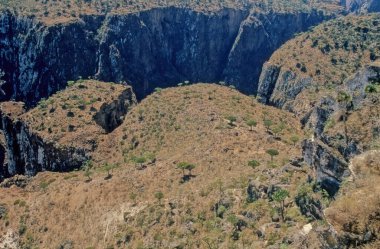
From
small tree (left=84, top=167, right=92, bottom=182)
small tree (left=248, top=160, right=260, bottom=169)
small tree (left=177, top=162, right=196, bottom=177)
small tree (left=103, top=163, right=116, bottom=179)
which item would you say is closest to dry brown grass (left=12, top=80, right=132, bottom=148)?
small tree (left=84, top=167, right=92, bottom=182)

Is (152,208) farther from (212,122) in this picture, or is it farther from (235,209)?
(212,122)

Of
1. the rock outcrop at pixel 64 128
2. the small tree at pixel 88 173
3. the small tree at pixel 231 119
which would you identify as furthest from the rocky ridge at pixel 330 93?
the rock outcrop at pixel 64 128

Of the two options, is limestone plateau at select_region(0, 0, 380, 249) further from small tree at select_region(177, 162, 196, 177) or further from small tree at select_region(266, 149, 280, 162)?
small tree at select_region(266, 149, 280, 162)

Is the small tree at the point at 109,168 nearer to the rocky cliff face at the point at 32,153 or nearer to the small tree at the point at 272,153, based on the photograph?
the rocky cliff face at the point at 32,153

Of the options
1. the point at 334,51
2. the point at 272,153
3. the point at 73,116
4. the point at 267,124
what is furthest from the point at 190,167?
the point at 334,51

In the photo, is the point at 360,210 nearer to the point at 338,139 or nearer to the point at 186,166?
the point at 338,139

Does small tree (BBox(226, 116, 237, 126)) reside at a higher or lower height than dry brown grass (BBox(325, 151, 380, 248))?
lower

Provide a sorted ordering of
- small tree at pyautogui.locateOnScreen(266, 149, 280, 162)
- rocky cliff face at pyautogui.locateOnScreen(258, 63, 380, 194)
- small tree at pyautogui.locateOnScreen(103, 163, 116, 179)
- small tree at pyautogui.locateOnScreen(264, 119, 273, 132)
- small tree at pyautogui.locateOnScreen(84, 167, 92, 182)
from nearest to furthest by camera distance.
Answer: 1. rocky cliff face at pyautogui.locateOnScreen(258, 63, 380, 194)
2. small tree at pyautogui.locateOnScreen(266, 149, 280, 162)
3. small tree at pyautogui.locateOnScreen(103, 163, 116, 179)
4. small tree at pyautogui.locateOnScreen(84, 167, 92, 182)
5. small tree at pyautogui.locateOnScreen(264, 119, 273, 132)

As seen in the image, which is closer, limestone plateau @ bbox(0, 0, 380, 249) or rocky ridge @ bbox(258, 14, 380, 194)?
rocky ridge @ bbox(258, 14, 380, 194)
